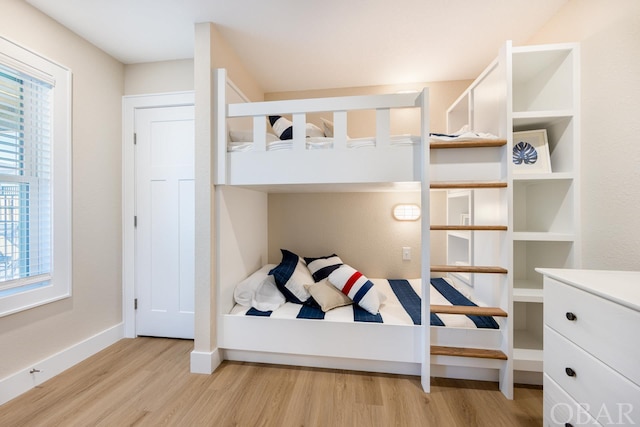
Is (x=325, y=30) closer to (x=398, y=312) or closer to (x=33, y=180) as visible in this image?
(x=398, y=312)

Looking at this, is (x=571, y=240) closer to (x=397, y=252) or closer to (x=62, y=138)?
(x=397, y=252)

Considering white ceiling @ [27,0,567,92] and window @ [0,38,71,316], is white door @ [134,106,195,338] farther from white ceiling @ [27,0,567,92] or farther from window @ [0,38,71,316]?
white ceiling @ [27,0,567,92]

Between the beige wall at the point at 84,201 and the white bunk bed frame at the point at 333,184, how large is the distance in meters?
1.12

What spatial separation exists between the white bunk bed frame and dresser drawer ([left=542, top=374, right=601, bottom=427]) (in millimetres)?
467

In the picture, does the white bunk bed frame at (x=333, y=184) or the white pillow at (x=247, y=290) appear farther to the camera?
the white pillow at (x=247, y=290)

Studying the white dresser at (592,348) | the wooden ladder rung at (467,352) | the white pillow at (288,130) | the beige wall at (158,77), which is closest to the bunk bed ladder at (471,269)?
the wooden ladder rung at (467,352)

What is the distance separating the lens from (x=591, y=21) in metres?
1.44

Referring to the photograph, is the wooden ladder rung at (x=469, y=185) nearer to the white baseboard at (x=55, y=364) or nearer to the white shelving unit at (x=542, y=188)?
the white shelving unit at (x=542, y=188)

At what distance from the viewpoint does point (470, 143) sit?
153cm

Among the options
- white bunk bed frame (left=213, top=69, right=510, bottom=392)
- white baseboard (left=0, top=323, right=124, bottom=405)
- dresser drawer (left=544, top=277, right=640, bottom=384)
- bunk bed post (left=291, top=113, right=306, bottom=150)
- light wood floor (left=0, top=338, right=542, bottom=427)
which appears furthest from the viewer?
bunk bed post (left=291, top=113, right=306, bottom=150)

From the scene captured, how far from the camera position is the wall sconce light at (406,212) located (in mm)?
2564

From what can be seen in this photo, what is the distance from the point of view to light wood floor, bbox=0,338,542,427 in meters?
1.34

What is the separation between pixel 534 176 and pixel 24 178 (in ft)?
10.6

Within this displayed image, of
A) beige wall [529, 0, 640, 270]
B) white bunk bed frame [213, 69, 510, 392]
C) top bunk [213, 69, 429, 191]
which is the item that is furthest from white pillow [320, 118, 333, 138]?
beige wall [529, 0, 640, 270]
